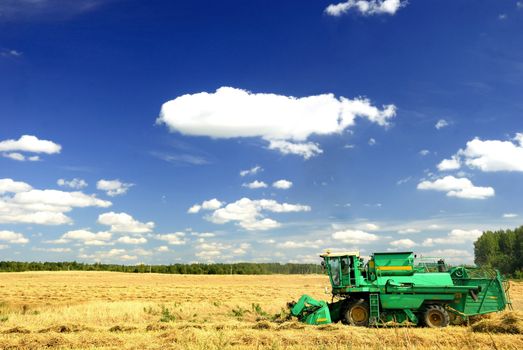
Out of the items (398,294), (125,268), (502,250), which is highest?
(502,250)

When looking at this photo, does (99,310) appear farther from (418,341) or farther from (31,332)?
(418,341)

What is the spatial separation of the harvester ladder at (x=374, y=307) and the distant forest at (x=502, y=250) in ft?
241

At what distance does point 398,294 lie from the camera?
17000 millimetres

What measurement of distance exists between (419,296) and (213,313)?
10.2 meters

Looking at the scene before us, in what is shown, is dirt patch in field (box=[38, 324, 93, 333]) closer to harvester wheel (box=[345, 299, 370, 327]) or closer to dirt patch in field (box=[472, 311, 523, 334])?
harvester wheel (box=[345, 299, 370, 327])

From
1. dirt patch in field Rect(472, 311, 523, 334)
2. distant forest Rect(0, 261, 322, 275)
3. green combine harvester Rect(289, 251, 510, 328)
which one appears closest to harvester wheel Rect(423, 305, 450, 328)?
green combine harvester Rect(289, 251, 510, 328)

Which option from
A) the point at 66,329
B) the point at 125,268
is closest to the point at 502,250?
the point at 125,268

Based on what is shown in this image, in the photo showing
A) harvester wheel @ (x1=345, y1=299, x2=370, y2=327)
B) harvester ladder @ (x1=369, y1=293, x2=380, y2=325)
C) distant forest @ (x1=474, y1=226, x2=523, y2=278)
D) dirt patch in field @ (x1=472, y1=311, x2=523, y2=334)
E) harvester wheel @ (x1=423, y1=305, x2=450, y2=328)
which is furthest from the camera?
distant forest @ (x1=474, y1=226, x2=523, y2=278)

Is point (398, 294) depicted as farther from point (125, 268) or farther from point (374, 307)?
point (125, 268)

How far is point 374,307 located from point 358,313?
0.66 m

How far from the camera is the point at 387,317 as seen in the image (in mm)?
16938

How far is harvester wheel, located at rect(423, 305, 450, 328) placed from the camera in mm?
16125

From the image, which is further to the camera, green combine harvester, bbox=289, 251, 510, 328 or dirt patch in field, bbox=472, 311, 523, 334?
green combine harvester, bbox=289, 251, 510, 328

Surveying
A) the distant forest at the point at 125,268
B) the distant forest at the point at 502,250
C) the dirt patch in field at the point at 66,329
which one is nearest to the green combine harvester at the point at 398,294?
the dirt patch in field at the point at 66,329
